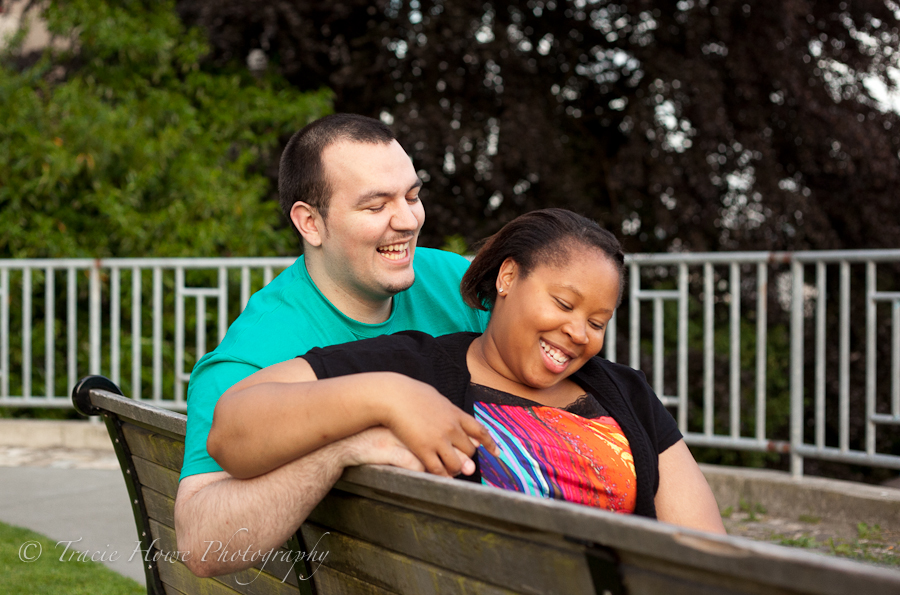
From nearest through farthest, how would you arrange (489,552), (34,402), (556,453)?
1. (489,552)
2. (556,453)
3. (34,402)

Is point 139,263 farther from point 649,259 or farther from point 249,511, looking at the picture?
point 249,511

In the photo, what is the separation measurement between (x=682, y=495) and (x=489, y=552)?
0.82 m

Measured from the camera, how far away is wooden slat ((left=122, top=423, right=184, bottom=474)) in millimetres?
1624

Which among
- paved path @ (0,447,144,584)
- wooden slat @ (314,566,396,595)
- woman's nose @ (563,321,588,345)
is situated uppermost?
woman's nose @ (563,321,588,345)

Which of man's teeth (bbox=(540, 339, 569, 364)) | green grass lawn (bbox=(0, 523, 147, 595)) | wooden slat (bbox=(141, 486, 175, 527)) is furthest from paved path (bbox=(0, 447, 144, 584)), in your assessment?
man's teeth (bbox=(540, 339, 569, 364))

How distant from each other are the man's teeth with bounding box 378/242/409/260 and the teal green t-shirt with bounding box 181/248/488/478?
167mm

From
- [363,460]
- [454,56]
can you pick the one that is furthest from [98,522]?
[454,56]

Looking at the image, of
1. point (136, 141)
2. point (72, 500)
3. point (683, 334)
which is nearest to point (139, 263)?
point (136, 141)

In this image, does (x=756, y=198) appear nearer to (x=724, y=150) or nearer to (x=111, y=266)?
(x=724, y=150)

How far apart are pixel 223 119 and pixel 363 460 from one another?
775 cm

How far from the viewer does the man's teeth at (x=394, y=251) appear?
85.0 inches

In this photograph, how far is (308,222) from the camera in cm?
222

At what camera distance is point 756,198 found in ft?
26.7

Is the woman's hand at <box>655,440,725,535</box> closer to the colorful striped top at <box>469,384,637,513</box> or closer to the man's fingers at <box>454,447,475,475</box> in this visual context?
the colorful striped top at <box>469,384,637,513</box>
